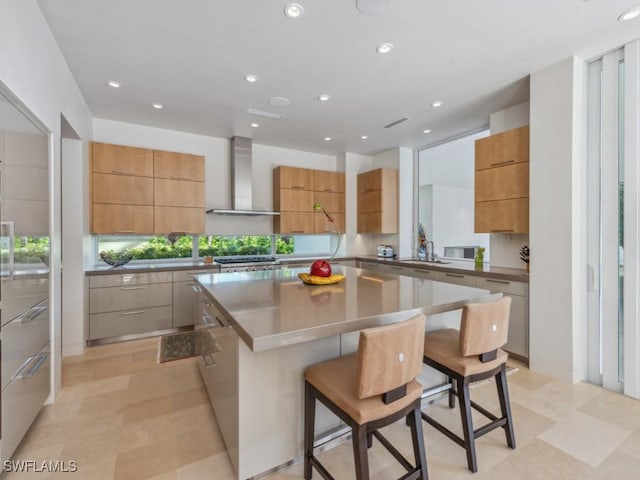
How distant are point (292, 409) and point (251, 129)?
12.1ft

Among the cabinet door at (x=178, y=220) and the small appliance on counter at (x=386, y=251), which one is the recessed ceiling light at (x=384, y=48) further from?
the small appliance on counter at (x=386, y=251)

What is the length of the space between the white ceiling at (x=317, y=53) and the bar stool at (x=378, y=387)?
205 cm

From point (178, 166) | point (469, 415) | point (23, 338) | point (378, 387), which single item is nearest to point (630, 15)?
point (469, 415)

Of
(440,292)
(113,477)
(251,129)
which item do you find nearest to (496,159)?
(440,292)

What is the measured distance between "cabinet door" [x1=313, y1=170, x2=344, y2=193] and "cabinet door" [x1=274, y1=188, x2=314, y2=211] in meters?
0.21

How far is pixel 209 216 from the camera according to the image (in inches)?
181

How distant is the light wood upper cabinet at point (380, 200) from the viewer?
16.6 ft

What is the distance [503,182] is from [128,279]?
14.4ft

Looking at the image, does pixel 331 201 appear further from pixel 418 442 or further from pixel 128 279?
pixel 418 442

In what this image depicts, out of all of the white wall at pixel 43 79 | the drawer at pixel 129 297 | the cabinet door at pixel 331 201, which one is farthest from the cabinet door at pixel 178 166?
the cabinet door at pixel 331 201

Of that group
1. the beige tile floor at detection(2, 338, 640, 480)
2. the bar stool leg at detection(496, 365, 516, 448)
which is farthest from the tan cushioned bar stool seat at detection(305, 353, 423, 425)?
the bar stool leg at detection(496, 365, 516, 448)

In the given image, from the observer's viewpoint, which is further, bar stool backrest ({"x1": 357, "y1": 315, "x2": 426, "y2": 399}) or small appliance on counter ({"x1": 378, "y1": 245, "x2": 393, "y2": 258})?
small appliance on counter ({"x1": 378, "y1": 245, "x2": 393, "y2": 258})

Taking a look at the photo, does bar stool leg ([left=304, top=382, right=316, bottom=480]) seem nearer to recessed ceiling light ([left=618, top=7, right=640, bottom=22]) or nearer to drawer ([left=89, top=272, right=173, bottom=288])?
drawer ([left=89, top=272, right=173, bottom=288])

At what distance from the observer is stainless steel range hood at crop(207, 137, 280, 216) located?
4.54 meters
